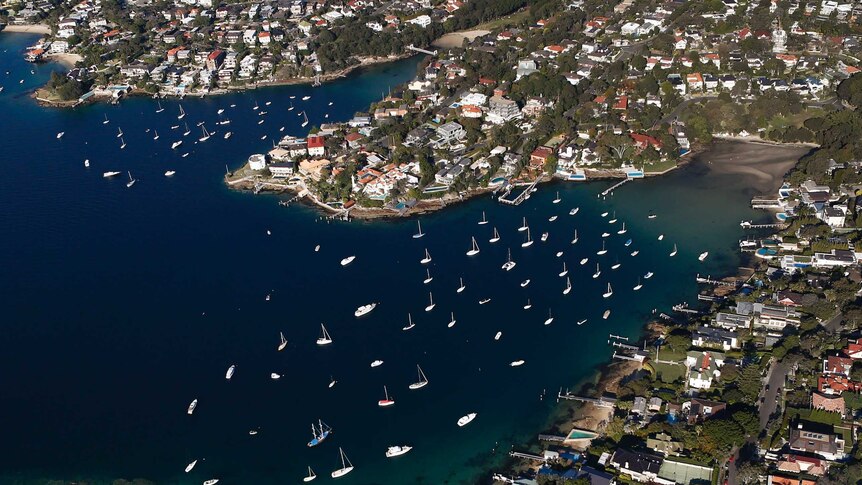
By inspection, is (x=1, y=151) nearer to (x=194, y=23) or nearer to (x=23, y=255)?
(x=23, y=255)

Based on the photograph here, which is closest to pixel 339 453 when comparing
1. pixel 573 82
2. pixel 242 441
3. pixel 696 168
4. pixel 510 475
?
pixel 242 441

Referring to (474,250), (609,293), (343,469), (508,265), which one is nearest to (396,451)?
(343,469)

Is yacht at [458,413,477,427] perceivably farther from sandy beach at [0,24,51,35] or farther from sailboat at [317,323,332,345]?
sandy beach at [0,24,51,35]

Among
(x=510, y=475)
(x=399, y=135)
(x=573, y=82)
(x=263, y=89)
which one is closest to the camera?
(x=510, y=475)

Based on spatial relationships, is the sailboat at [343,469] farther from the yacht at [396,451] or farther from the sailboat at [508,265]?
the sailboat at [508,265]

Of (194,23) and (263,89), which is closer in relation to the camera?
(263,89)

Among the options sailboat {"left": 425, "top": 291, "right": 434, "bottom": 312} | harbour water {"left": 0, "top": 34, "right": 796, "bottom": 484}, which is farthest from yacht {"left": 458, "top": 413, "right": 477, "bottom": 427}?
sailboat {"left": 425, "top": 291, "right": 434, "bottom": 312}

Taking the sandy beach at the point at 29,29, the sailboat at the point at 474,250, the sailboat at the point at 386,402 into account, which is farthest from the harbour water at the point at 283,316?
the sandy beach at the point at 29,29
